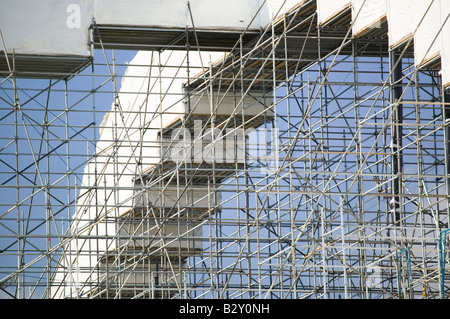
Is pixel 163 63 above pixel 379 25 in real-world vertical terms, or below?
above

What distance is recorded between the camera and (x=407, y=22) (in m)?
16.7

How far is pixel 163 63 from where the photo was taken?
917 inches

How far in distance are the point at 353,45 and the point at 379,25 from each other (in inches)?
84.2

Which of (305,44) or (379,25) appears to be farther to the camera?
(305,44)
